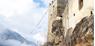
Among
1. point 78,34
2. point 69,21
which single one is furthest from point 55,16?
point 78,34

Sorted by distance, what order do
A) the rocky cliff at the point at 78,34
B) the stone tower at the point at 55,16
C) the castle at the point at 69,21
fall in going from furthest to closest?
the stone tower at the point at 55,16 < the castle at the point at 69,21 < the rocky cliff at the point at 78,34

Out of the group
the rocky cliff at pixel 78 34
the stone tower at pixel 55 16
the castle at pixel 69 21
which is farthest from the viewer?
the stone tower at pixel 55 16

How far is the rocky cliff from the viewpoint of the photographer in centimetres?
1487

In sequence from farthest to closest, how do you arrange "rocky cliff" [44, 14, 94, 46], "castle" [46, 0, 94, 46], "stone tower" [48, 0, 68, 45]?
"stone tower" [48, 0, 68, 45] → "castle" [46, 0, 94, 46] → "rocky cliff" [44, 14, 94, 46]

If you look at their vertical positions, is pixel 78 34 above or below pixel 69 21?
below

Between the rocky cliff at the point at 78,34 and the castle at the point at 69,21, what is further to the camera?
the castle at the point at 69,21

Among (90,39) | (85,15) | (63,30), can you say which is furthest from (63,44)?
(90,39)

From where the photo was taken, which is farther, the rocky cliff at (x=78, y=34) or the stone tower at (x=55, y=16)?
the stone tower at (x=55, y=16)

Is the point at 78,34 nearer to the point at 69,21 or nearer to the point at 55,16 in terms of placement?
the point at 69,21

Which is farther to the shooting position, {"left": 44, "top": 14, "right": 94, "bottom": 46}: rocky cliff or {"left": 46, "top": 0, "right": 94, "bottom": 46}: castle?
{"left": 46, "top": 0, "right": 94, "bottom": 46}: castle

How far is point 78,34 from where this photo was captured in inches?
642

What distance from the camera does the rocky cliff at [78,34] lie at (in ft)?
48.8

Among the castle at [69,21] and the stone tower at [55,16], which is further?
the stone tower at [55,16]

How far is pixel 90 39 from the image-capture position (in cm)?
1486
